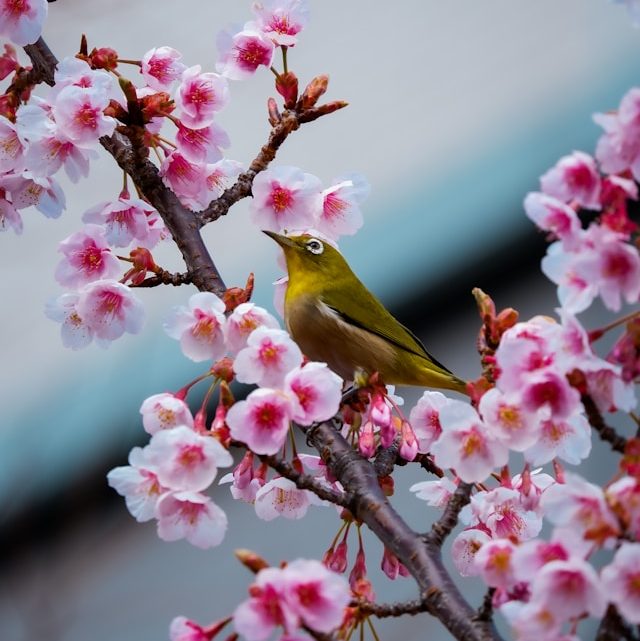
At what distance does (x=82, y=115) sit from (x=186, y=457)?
1.62 feet

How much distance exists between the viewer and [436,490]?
138cm

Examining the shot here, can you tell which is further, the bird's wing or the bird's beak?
the bird's wing

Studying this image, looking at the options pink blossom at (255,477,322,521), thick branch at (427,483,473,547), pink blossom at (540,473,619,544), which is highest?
pink blossom at (255,477,322,521)

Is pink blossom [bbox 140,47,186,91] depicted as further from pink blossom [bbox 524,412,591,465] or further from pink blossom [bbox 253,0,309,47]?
pink blossom [bbox 524,412,591,465]

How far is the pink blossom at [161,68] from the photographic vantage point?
1.50 meters

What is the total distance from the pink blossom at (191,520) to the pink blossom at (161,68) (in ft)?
2.28

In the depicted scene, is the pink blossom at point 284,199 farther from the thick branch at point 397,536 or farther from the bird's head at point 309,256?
the thick branch at point 397,536

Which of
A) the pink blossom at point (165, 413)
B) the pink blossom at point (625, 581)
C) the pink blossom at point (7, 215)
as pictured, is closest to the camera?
the pink blossom at point (625, 581)

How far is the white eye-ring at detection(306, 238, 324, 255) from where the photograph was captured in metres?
1.59

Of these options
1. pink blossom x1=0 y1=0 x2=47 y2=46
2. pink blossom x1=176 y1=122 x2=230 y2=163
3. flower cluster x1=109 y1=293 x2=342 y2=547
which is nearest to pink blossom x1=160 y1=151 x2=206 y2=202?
pink blossom x1=176 y1=122 x2=230 y2=163

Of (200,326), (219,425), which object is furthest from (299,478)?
(200,326)

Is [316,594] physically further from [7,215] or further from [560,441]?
[7,215]

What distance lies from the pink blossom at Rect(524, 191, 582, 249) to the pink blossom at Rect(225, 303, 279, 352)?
0.35 m

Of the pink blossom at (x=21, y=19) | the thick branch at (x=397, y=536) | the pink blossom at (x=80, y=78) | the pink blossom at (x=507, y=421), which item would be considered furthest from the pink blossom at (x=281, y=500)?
the pink blossom at (x=21, y=19)
